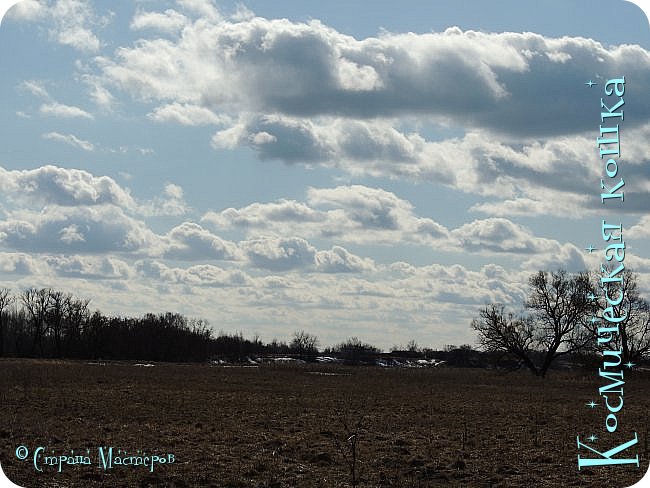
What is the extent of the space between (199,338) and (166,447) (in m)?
106

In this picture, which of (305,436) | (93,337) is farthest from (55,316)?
(305,436)

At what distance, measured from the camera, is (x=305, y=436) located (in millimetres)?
19641

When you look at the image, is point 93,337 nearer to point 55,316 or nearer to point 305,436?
point 55,316

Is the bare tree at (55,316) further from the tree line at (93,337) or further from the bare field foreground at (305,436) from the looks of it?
the bare field foreground at (305,436)

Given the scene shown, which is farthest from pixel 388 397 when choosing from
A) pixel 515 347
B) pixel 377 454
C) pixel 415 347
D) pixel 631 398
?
pixel 415 347

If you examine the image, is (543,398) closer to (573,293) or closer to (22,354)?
(573,293)

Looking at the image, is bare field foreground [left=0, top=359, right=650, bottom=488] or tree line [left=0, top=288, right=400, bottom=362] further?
tree line [left=0, top=288, right=400, bottom=362]

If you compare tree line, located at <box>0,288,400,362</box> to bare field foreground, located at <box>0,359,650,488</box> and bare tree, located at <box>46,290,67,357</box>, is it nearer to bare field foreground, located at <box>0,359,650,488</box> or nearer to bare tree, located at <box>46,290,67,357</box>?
bare tree, located at <box>46,290,67,357</box>

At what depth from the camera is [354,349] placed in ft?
541

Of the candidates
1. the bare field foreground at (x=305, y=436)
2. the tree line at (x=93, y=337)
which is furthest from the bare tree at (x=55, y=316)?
the bare field foreground at (x=305, y=436)

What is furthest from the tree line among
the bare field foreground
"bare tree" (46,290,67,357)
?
the bare field foreground

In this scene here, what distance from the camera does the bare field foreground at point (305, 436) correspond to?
14703 millimetres

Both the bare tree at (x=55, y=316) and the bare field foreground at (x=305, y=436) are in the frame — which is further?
the bare tree at (x=55, y=316)

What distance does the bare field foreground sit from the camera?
14.7m
